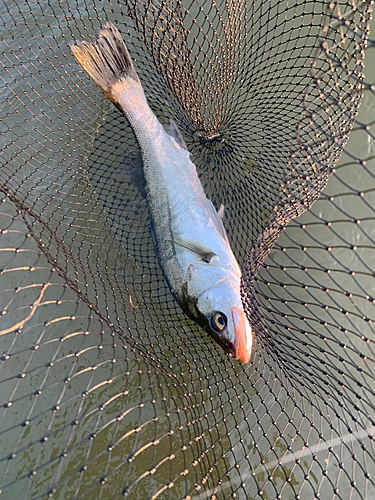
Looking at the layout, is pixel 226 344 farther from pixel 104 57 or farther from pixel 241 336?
pixel 104 57

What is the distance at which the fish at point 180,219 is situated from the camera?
8.34ft

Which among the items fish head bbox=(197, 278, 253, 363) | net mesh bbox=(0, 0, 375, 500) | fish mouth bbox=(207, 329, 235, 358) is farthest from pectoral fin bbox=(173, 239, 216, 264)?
fish mouth bbox=(207, 329, 235, 358)

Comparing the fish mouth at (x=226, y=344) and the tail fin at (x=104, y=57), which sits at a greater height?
the tail fin at (x=104, y=57)

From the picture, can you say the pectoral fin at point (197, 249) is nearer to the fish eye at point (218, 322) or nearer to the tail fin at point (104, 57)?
the fish eye at point (218, 322)

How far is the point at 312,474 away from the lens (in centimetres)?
253

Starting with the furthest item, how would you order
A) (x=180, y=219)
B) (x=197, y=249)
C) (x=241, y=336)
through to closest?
(x=180, y=219)
(x=197, y=249)
(x=241, y=336)

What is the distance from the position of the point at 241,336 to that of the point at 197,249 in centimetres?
80

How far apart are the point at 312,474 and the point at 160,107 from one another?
373 centimetres

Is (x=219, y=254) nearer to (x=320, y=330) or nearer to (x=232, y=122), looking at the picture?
(x=320, y=330)

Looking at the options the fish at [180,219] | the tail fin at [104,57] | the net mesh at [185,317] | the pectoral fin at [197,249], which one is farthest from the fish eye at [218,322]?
the tail fin at [104,57]

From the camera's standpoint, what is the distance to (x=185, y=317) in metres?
3.03

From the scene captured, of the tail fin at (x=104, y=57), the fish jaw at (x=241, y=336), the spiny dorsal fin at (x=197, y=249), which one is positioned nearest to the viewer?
the fish jaw at (x=241, y=336)

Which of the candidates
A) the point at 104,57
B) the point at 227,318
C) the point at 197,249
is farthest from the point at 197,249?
the point at 104,57

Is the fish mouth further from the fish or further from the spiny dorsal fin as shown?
the spiny dorsal fin
